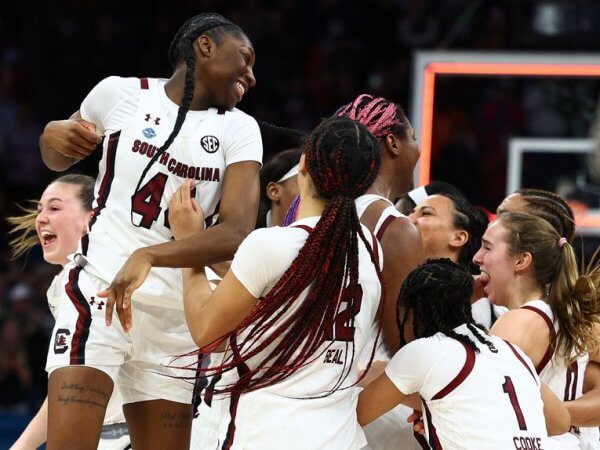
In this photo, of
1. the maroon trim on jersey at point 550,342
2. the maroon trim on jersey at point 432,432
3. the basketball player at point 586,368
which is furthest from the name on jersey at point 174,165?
the basketball player at point 586,368

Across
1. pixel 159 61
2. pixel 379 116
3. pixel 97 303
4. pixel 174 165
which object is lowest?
pixel 97 303

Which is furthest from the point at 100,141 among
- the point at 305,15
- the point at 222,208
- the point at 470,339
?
the point at 305,15

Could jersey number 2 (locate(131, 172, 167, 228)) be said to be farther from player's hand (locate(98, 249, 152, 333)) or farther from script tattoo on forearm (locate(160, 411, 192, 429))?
script tattoo on forearm (locate(160, 411, 192, 429))

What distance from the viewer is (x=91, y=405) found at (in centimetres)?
338

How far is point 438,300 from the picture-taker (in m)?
3.36

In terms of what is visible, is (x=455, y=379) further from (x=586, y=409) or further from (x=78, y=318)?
(x=78, y=318)

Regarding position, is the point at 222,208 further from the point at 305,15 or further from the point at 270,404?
the point at 305,15

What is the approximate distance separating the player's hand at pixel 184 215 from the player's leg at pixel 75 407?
0.51 meters

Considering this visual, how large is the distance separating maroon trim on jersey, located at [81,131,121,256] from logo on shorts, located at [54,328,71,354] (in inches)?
10.8

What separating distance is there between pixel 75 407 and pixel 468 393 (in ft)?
3.87

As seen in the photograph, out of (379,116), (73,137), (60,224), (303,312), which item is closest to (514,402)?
(303,312)

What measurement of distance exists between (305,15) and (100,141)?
7396 millimetres

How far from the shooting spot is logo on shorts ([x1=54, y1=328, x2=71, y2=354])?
11.3 feet

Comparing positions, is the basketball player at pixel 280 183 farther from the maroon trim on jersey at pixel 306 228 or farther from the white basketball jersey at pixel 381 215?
the maroon trim on jersey at pixel 306 228
